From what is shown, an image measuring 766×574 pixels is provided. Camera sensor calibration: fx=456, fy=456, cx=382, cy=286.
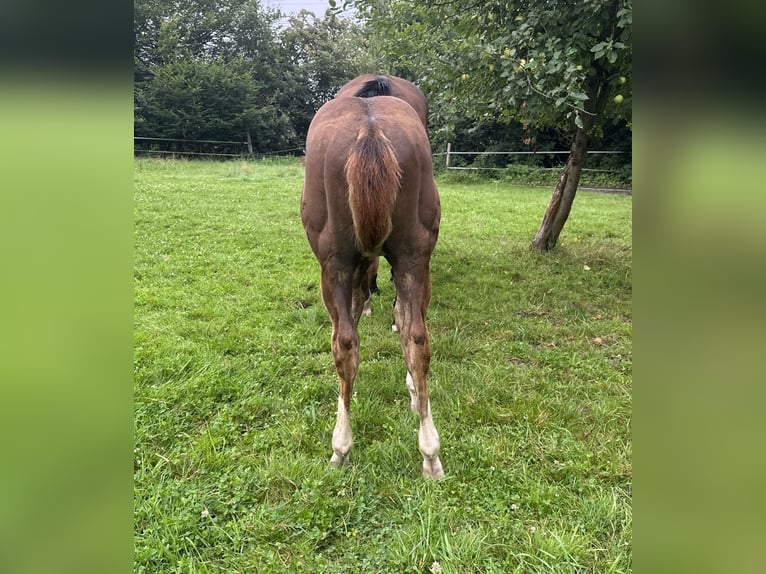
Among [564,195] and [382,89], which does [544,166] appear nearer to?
[564,195]

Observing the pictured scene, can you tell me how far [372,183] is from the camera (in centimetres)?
236

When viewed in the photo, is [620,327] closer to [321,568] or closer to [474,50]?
[474,50]

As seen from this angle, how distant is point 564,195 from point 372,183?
5.88 meters

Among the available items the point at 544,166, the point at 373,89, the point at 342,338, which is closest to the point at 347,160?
the point at 342,338

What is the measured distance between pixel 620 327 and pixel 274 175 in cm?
1498

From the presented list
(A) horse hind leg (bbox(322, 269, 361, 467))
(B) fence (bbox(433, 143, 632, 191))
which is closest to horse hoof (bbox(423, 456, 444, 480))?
(A) horse hind leg (bbox(322, 269, 361, 467))

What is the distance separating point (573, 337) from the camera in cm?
448

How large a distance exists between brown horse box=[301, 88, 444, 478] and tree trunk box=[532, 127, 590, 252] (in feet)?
16.9

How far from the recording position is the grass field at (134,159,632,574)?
2.13 m

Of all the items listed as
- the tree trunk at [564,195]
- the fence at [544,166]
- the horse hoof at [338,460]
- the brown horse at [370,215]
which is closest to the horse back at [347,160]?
the brown horse at [370,215]
